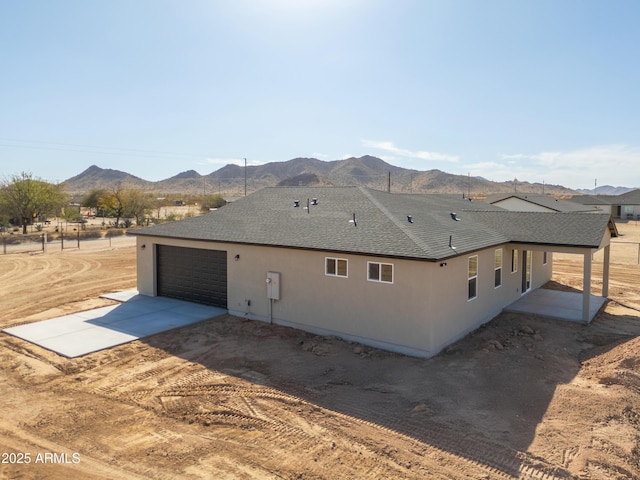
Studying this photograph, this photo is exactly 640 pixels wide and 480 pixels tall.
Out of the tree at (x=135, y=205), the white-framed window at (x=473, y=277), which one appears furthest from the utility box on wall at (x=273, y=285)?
the tree at (x=135, y=205)

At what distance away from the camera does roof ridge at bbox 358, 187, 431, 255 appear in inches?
442

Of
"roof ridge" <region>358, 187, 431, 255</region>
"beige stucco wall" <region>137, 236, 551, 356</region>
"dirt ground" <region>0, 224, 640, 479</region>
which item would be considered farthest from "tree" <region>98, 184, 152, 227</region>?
"dirt ground" <region>0, 224, 640, 479</region>

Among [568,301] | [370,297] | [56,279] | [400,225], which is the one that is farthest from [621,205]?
[56,279]

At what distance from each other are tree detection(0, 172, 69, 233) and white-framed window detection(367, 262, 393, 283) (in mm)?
41178

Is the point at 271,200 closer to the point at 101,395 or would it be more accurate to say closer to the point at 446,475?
the point at 101,395

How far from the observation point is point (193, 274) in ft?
53.4

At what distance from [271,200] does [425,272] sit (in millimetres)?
9366

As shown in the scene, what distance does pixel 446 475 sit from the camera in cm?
628

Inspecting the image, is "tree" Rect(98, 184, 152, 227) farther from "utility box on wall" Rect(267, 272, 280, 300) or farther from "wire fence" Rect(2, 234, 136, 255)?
"utility box on wall" Rect(267, 272, 280, 300)

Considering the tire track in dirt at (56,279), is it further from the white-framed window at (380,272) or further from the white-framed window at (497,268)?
the white-framed window at (497,268)

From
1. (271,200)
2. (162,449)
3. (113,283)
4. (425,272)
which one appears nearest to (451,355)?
(425,272)

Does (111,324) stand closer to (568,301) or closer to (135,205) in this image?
(568,301)

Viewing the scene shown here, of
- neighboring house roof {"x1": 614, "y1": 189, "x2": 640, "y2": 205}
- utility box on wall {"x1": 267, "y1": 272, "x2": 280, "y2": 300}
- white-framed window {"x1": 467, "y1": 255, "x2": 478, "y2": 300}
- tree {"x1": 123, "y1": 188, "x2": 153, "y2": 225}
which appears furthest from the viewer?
neighboring house roof {"x1": 614, "y1": 189, "x2": 640, "y2": 205}

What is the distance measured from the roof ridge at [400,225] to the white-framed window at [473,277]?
2.05m
